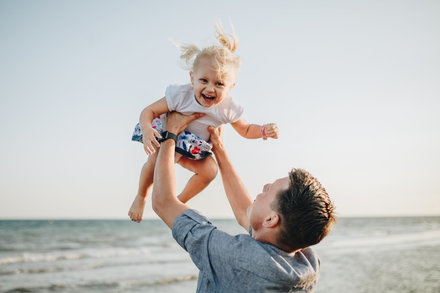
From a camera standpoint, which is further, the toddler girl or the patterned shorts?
the patterned shorts

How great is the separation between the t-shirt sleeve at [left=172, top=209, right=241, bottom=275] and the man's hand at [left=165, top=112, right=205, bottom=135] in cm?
74

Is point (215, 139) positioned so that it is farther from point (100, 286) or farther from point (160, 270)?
point (160, 270)

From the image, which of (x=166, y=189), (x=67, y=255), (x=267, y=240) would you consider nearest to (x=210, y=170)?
(x=166, y=189)

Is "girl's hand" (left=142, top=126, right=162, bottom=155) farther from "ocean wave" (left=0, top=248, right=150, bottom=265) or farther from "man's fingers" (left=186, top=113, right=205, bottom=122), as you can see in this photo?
"ocean wave" (left=0, top=248, right=150, bottom=265)

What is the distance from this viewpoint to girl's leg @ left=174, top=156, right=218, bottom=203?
2.83 metres

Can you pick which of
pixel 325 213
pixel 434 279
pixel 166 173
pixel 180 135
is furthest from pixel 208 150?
pixel 434 279

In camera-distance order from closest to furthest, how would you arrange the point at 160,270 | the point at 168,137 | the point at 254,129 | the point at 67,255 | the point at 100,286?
the point at 168,137
the point at 254,129
the point at 100,286
the point at 160,270
the point at 67,255

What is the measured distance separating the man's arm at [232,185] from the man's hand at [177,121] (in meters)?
0.20

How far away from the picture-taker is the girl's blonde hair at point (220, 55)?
2537mm

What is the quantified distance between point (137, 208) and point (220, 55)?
120 cm

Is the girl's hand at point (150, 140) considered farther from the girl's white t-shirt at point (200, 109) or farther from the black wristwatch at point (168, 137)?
the girl's white t-shirt at point (200, 109)

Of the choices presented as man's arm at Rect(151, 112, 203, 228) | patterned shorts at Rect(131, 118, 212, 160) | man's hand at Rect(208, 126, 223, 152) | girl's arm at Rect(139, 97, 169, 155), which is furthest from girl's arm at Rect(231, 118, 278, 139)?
man's arm at Rect(151, 112, 203, 228)

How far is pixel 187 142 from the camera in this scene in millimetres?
2666

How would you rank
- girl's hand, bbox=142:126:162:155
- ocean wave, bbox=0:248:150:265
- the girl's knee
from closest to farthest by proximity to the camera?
girl's hand, bbox=142:126:162:155
the girl's knee
ocean wave, bbox=0:248:150:265
